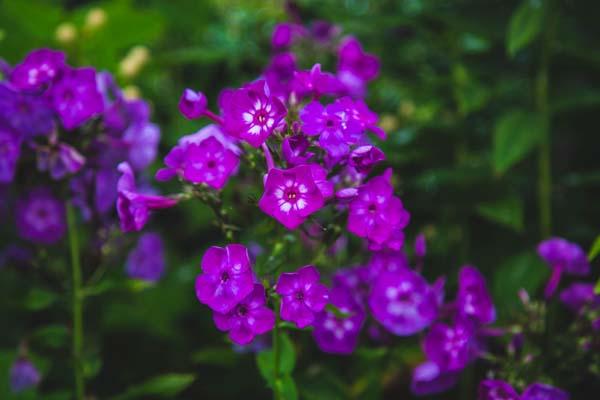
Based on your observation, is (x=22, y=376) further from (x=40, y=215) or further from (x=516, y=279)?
(x=516, y=279)

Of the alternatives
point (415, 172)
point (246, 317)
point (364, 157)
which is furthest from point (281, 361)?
point (415, 172)

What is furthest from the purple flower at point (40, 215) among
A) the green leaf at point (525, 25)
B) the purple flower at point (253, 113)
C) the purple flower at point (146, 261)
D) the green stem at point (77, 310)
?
the green leaf at point (525, 25)

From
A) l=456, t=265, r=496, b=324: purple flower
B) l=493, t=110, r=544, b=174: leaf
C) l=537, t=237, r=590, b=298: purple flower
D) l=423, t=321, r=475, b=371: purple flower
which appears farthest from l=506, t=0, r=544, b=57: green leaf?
l=423, t=321, r=475, b=371: purple flower

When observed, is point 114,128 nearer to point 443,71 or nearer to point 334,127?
point 334,127

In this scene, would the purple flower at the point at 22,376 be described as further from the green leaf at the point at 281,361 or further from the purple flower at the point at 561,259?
the purple flower at the point at 561,259

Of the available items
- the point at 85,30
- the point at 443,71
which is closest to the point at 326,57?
the point at 443,71

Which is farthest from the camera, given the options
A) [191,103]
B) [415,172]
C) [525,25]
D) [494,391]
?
[415,172]
